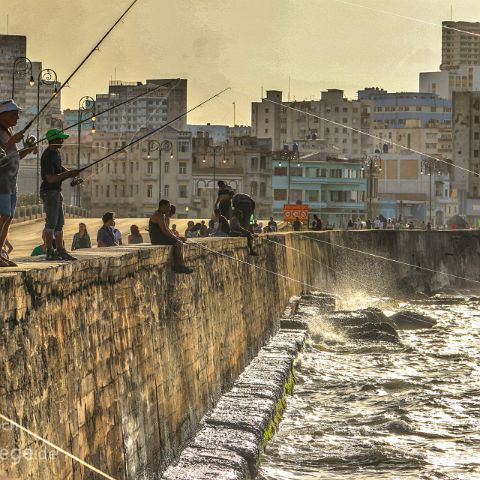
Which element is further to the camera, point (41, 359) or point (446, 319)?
point (446, 319)

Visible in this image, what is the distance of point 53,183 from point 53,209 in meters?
0.36

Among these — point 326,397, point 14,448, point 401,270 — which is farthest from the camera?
point 401,270

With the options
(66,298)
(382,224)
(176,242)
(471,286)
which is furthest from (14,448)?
(382,224)

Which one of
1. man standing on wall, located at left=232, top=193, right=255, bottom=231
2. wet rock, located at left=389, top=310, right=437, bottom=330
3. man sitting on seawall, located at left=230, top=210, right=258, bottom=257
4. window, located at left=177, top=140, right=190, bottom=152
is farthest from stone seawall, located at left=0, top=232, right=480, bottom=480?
window, located at left=177, top=140, right=190, bottom=152

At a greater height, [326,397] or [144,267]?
[144,267]

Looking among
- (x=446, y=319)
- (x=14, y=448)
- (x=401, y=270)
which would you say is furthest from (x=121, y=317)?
(x=401, y=270)

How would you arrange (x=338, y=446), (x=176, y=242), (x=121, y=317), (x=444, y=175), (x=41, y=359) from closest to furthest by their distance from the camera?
(x=41, y=359), (x=121, y=317), (x=176, y=242), (x=338, y=446), (x=444, y=175)

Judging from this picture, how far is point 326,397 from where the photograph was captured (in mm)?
20438

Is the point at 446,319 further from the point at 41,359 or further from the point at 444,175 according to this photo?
the point at 444,175

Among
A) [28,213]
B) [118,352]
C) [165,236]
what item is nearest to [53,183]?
[118,352]

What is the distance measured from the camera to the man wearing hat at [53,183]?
34.9 feet

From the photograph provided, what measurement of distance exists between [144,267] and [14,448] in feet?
14.7

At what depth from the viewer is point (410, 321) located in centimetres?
3691

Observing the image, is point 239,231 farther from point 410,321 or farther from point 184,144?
point 184,144
